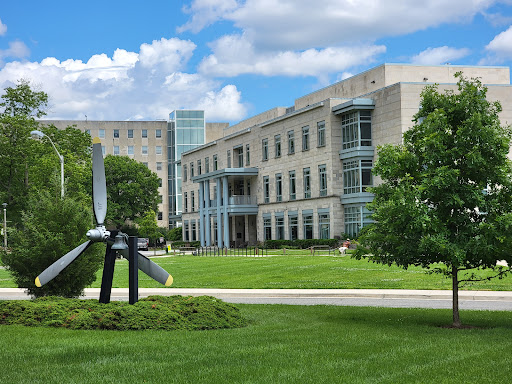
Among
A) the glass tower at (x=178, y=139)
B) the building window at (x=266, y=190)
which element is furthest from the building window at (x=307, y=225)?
the glass tower at (x=178, y=139)

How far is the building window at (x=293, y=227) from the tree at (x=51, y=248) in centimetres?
4427

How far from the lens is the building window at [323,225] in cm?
5916

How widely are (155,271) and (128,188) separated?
82876 mm

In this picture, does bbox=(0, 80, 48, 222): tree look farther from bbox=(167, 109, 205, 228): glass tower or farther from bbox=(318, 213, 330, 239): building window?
bbox=(167, 109, 205, 228): glass tower

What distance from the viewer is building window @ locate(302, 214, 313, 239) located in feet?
203

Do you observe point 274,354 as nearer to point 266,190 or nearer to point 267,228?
point 267,228

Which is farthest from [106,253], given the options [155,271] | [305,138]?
[305,138]

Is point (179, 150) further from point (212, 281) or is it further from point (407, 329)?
point (407, 329)

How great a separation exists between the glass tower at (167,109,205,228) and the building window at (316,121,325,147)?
62734 millimetres

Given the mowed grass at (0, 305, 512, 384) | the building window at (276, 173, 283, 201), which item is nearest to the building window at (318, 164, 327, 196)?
the building window at (276, 173, 283, 201)

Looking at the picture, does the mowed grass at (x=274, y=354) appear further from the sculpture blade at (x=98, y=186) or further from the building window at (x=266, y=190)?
the building window at (x=266, y=190)

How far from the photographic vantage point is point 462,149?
1490 centimetres

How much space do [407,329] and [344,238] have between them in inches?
1668

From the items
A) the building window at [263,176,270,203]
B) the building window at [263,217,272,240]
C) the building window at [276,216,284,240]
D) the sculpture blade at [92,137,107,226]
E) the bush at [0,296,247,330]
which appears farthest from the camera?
the building window at [263,176,270,203]
